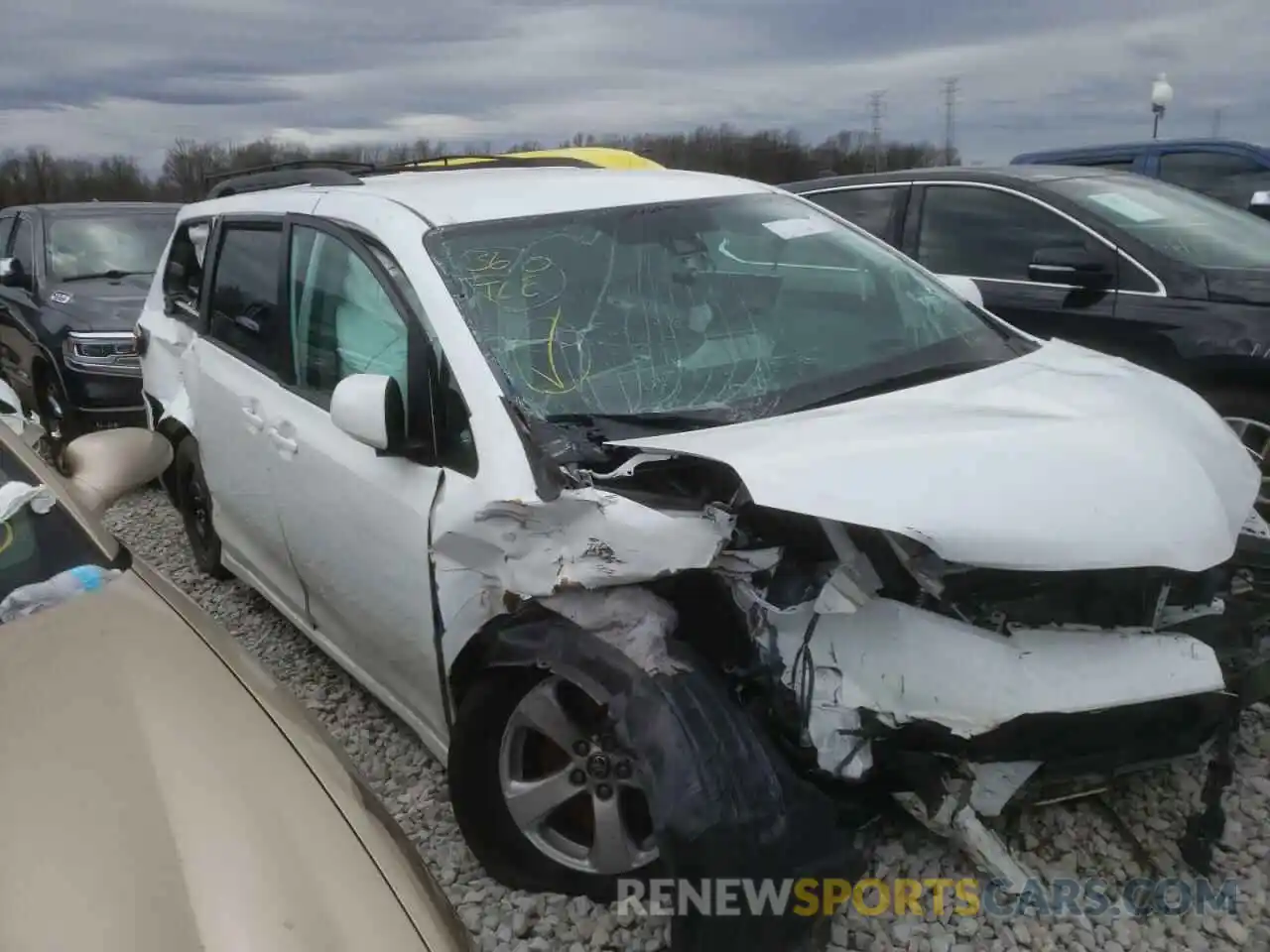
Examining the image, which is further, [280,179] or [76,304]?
[76,304]

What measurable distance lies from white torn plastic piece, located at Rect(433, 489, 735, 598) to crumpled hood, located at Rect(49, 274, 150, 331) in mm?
5450

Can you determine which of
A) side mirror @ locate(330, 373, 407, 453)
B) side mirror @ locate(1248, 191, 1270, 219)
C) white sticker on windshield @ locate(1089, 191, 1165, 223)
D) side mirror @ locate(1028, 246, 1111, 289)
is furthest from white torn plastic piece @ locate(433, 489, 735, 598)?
side mirror @ locate(1248, 191, 1270, 219)

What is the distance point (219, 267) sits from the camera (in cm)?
416

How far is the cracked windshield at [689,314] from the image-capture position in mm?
2742

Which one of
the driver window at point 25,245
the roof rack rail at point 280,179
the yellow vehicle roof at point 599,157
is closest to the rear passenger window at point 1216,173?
the yellow vehicle roof at point 599,157

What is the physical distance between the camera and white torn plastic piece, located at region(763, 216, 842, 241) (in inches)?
136

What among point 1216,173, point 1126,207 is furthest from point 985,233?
point 1216,173

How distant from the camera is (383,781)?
129 inches

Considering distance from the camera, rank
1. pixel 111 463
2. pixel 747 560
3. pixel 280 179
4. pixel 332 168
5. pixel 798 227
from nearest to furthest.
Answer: pixel 747 560, pixel 111 463, pixel 798 227, pixel 280 179, pixel 332 168

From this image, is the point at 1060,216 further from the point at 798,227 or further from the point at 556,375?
the point at 556,375

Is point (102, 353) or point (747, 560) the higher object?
point (747, 560)

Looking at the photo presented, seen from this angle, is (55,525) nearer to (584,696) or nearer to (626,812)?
(584,696)

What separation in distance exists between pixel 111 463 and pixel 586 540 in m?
1.41

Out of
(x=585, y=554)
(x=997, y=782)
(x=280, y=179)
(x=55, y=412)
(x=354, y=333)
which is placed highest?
(x=280, y=179)
